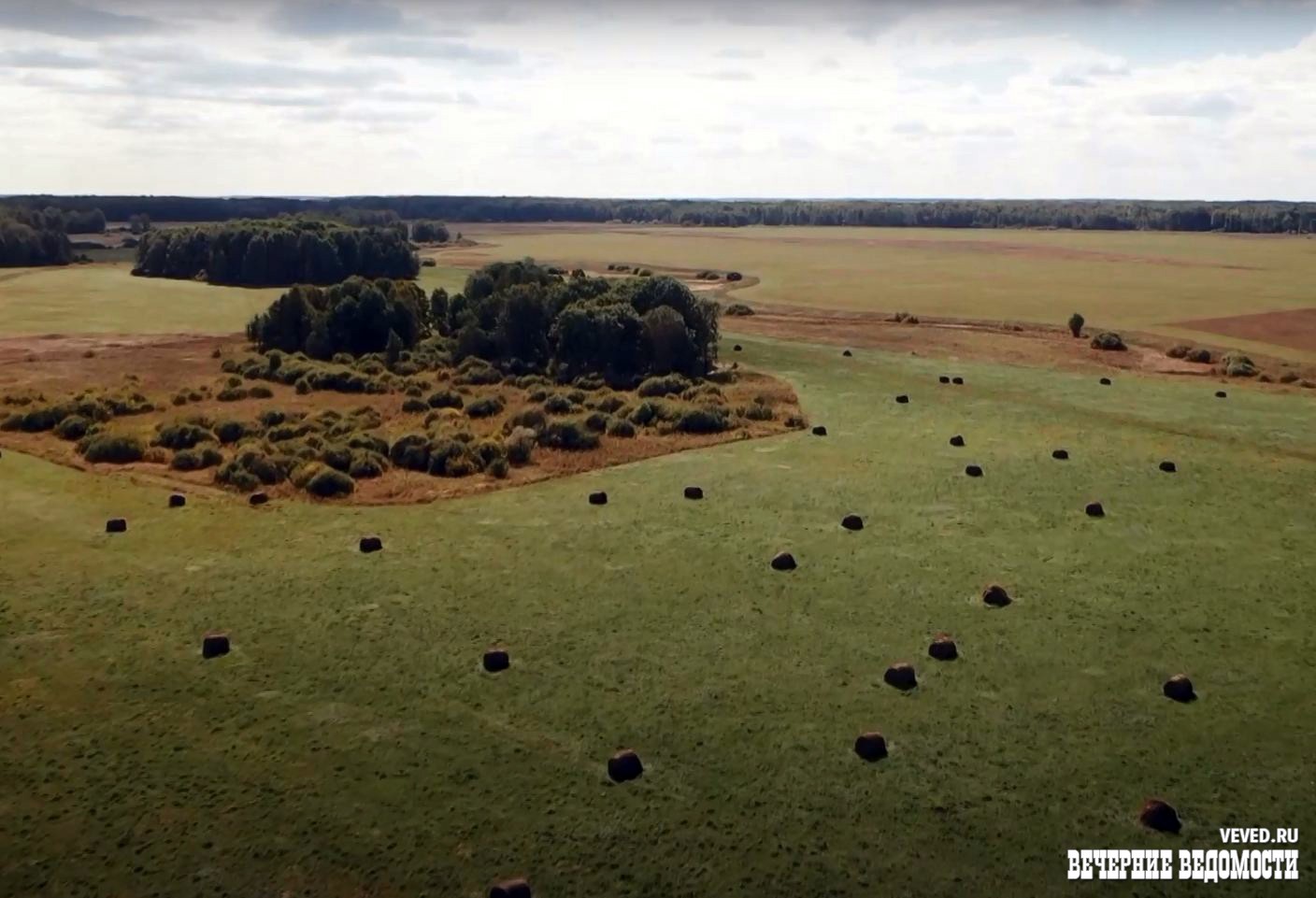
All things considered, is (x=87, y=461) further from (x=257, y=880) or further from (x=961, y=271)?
(x=961, y=271)

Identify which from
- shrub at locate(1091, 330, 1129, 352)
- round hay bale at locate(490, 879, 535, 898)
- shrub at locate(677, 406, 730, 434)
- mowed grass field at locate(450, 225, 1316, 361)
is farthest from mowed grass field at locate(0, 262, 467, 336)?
round hay bale at locate(490, 879, 535, 898)

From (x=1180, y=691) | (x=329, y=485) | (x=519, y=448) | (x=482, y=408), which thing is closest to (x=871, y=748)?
(x=1180, y=691)

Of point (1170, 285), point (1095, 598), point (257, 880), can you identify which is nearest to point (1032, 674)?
point (1095, 598)

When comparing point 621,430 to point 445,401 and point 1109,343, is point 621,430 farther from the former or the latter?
point 1109,343

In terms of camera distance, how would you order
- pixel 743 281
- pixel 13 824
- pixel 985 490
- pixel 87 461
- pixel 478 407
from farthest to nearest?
pixel 743 281 → pixel 478 407 → pixel 87 461 → pixel 985 490 → pixel 13 824

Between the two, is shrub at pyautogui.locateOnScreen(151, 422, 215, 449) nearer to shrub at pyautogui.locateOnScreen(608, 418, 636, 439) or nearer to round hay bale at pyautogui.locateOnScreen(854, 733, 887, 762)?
shrub at pyautogui.locateOnScreen(608, 418, 636, 439)

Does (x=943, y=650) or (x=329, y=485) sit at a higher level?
(x=329, y=485)
